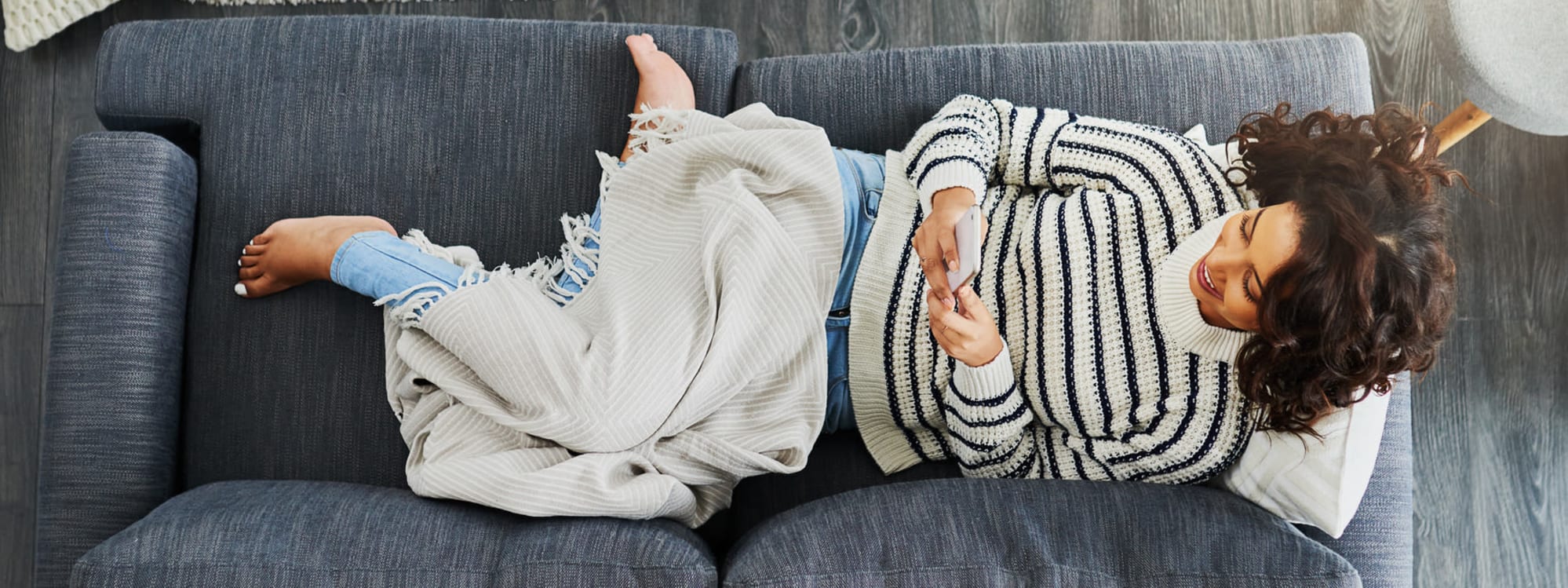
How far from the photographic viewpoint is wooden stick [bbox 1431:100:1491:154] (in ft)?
4.62

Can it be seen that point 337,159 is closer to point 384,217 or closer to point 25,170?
point 384,217

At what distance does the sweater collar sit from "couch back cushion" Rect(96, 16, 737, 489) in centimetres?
71

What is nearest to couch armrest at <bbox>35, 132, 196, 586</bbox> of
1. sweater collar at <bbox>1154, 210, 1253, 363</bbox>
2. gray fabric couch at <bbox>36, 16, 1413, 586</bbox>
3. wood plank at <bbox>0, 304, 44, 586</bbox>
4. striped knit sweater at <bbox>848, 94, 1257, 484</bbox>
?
gray fabric couch at <bbox>36, 16, 1413, 586</bbox>

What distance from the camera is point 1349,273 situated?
2.99ft

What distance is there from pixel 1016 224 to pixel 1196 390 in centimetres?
29

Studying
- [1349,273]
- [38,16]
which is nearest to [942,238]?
[1349,273]

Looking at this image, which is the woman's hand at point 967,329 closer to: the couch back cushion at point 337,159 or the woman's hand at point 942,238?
the woman's hand at point 942,238

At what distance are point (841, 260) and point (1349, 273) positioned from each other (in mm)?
546

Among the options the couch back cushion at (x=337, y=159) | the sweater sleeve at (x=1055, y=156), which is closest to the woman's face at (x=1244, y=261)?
the sweater sleeve at (x=1055, y=156)

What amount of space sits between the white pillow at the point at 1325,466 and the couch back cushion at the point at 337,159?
875 millimetres

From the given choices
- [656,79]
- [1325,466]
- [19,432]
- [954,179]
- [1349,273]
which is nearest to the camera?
[1349,273]

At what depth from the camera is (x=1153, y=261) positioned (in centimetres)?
109

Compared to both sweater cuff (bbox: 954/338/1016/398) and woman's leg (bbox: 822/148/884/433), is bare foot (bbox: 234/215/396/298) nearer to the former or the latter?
woman's leg (bbox: 822/148/884/433)

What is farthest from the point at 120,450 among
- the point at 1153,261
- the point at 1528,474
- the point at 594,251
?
the point at 1528,474
